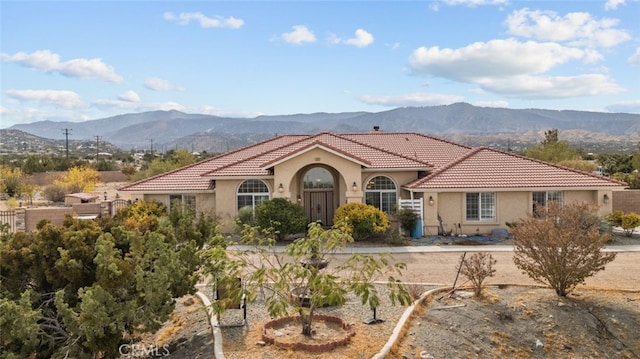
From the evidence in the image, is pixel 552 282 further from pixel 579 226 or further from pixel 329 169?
pixel 329 169

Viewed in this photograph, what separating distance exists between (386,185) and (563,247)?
14.6m

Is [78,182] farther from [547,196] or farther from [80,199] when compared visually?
[547,196]

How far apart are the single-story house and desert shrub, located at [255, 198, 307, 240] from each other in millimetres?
1501

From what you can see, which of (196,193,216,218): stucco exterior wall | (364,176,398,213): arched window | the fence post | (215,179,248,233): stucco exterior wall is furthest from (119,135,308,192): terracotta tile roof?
(364,176,398,213): arched window

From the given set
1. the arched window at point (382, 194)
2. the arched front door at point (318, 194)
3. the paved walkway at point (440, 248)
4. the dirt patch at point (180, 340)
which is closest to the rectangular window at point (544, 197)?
the paved walkway at point (440, 248)

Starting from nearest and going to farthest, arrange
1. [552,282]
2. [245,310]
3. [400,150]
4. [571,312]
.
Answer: [245,310]
[571,312]
[552,282]
[400,150]

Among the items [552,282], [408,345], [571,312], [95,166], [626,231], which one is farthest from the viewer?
[95,166]

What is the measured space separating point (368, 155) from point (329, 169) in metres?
2.38

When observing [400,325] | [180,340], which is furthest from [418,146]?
[180,340]

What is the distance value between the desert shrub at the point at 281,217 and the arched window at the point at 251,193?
7.36 ft

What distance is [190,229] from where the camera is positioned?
14250 millimetres

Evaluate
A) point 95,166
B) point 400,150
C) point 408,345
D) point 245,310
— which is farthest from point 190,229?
point 95,166

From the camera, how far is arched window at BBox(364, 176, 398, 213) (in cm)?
2839

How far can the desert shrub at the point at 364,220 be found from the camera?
2502 centimetres
